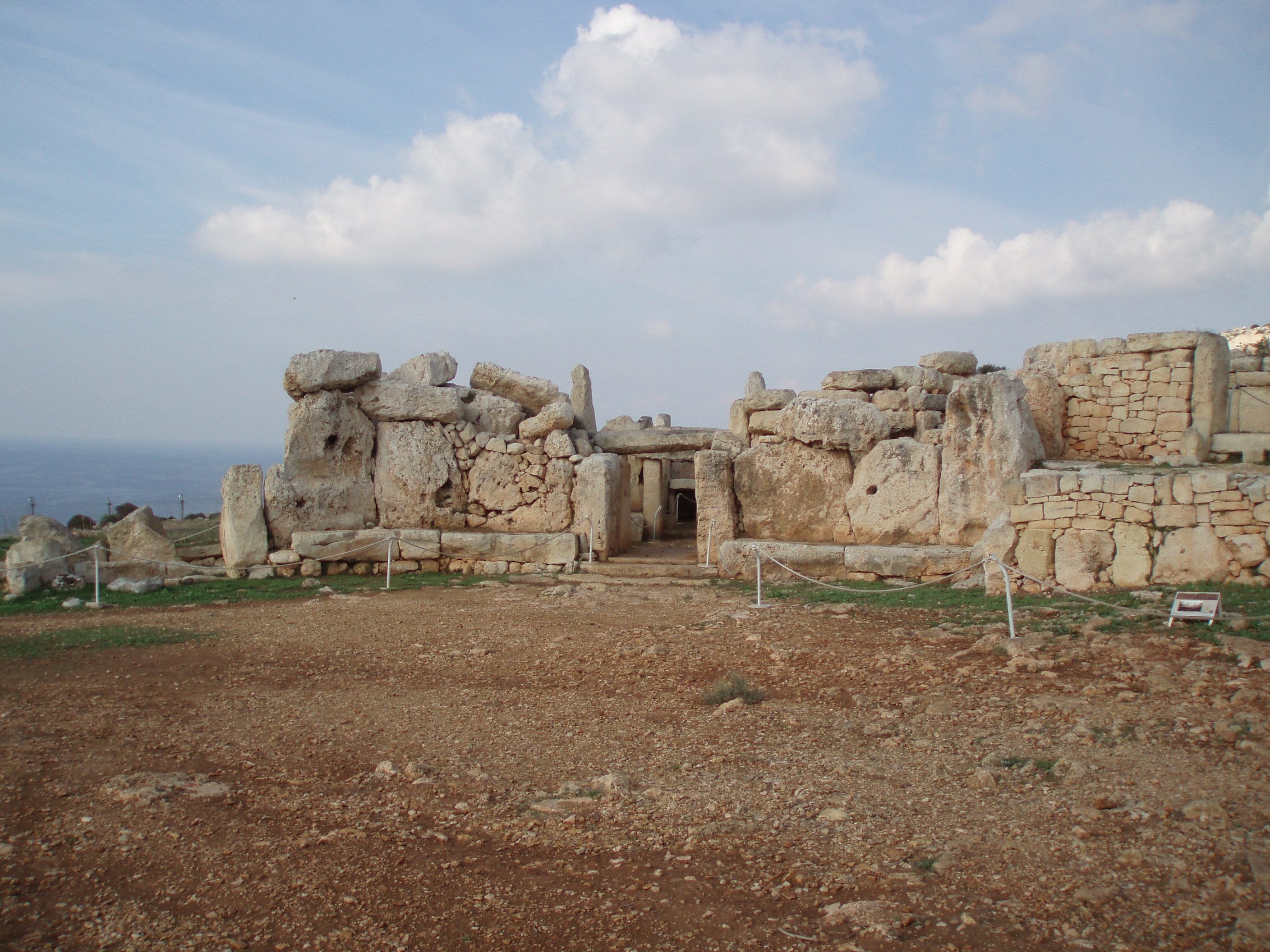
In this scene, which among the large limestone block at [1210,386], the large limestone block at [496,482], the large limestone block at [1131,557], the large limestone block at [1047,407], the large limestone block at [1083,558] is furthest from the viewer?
the large limestone block at [496,482]

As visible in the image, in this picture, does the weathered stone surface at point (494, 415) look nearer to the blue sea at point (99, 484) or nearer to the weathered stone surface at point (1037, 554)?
the blue sea at point (99, 484)

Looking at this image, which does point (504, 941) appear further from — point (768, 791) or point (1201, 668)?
point (1201, 668)

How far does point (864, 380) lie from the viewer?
12.1 meters

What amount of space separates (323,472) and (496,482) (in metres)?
2.49

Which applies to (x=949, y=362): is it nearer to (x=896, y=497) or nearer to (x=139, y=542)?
(x=896, y=497)

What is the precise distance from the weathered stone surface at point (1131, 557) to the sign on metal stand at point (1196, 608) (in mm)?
1655

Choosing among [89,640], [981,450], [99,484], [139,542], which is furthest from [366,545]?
[99,484]

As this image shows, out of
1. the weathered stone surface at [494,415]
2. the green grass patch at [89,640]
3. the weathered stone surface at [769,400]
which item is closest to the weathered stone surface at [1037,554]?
the weathered stone surface at [769,400]

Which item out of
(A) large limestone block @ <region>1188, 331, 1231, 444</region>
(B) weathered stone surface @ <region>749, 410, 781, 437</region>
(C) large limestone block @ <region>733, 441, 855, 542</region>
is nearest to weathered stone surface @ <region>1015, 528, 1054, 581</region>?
(C) large limestone block @ <region>733, 441, 855, 542</region>

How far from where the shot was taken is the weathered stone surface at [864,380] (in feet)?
39.9

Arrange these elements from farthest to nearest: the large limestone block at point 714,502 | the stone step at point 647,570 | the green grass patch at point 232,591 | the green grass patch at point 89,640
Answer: the large limestone block at point 714,502
the stone step at point 647,570
the green grass patch at point 232,591
the green grass patch at point 89,640

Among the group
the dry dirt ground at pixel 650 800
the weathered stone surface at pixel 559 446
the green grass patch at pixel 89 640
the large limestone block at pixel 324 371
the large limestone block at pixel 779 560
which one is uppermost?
the large limestone block at pixel 324 371

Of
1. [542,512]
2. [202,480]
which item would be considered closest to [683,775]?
[542,512]

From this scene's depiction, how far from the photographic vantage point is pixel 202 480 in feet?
225
